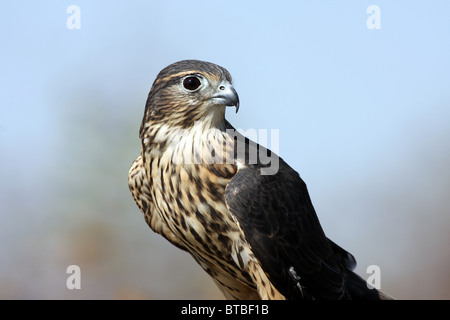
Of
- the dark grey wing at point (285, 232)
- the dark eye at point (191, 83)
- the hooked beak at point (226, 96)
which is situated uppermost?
the dark eye at point (191, 83)

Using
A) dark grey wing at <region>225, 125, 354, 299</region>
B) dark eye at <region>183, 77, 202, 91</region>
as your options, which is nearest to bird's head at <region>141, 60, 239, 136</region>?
dark eye at <region>183, 77, 202, 91</region>

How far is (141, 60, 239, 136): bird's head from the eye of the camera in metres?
3.84

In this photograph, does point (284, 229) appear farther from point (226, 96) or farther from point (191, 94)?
point (191, 94)

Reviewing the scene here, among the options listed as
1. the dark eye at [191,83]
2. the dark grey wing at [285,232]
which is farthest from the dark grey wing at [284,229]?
the dark eye at [191,83]

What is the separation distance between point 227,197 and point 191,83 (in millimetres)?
821

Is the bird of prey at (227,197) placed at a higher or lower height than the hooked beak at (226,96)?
lower

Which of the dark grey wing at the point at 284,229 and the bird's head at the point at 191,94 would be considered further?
the bird's head at the point at 191,94

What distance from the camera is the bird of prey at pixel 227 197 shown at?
364cm

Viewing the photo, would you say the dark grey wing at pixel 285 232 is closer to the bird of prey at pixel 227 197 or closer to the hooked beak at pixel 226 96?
the bird of prey at pixel 227 197

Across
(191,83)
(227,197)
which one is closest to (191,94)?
(191,83)

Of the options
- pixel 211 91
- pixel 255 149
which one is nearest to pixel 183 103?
pixel 211 91

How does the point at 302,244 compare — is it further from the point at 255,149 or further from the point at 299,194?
the point at 255,149

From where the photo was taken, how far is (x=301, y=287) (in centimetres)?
372

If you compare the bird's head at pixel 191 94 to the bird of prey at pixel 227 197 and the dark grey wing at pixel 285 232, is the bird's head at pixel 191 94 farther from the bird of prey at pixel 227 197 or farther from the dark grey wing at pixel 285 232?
the dark grey wing at pixel 285 232
